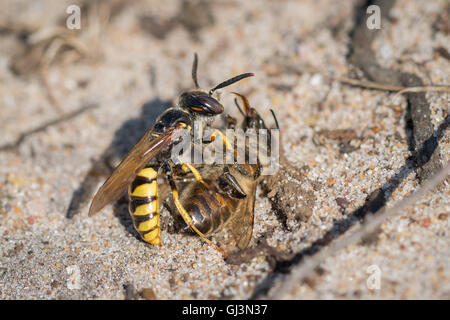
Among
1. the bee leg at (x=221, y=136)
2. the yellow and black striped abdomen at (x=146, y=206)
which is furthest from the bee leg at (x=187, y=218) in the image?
the bee leg at (x=221, y=136)

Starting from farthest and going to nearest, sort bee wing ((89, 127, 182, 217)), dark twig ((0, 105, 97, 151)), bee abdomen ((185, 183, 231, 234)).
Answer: dark twig ((0, 105, 97, 151)), bee abdomen ((185, 183, 231, 234)), bee wing ((89, 127, 182, 217))

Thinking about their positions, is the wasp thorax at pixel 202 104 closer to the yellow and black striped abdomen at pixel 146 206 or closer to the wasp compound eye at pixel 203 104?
the wasp compound eye at pixel 203 104

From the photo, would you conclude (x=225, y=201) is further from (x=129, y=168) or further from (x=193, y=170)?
(x=129, y=168)

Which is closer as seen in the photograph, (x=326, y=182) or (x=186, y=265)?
(x=186, y=265)

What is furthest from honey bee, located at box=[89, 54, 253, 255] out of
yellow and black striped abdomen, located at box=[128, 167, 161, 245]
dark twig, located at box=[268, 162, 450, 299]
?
dark twig, located at box=[268, 162, 450, 299]

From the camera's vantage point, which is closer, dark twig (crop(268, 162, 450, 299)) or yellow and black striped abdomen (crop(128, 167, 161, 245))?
dark twig (crop(268, 162, 450, 299))

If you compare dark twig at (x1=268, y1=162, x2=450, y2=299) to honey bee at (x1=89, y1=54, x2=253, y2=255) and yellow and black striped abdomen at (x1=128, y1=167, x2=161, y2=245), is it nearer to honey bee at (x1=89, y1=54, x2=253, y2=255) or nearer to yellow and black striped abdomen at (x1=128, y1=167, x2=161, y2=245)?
honey bee at (x1=89, y1=54, x2=253, y2=255)

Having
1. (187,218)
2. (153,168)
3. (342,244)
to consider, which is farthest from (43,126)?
(342,244)
